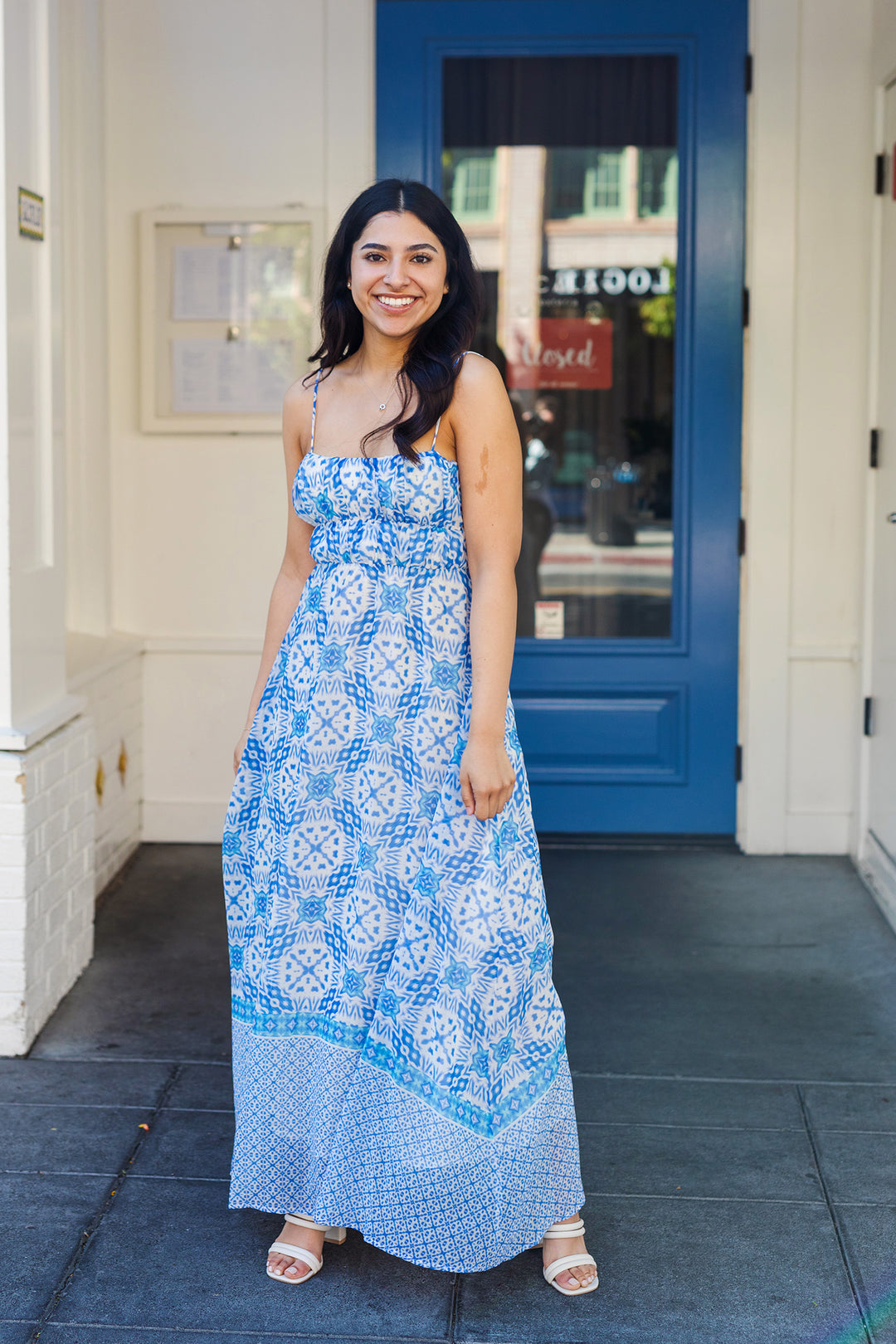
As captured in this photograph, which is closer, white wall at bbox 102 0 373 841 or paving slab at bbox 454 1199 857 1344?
paving slab at bbox 454 1199 857 1344

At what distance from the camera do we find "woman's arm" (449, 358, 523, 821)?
2.35 meters

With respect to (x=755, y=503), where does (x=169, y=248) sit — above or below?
above

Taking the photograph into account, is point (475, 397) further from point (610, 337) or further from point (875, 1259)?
point (610, 337)

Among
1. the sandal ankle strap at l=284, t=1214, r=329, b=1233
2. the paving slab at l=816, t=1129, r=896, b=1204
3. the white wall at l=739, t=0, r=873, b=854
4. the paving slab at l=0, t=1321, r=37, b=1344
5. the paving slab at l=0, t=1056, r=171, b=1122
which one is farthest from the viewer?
the white wall at l=739, t=0, r=873, b=854

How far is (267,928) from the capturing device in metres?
→ 2.46

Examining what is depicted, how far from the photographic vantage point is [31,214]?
3.45m

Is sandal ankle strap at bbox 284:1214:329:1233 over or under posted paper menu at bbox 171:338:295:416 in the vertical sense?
under

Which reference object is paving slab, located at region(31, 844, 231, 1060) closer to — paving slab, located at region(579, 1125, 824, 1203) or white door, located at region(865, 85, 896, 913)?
paving slab, located at region(579, 1125, 824, 1203)

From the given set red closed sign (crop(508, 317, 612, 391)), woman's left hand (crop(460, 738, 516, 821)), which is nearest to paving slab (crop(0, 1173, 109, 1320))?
woman's left hand (crop(460, 738, 516, 821))

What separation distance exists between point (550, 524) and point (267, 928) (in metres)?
2.94

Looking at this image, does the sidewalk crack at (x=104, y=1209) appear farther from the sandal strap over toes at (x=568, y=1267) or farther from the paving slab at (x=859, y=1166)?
the paving slab at (x=859, y=1166)

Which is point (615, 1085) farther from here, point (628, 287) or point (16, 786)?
point (628, 287)

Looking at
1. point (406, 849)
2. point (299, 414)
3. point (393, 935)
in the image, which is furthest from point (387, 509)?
point (393, 935)

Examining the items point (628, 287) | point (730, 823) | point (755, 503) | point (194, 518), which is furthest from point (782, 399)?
point (194, 518)
